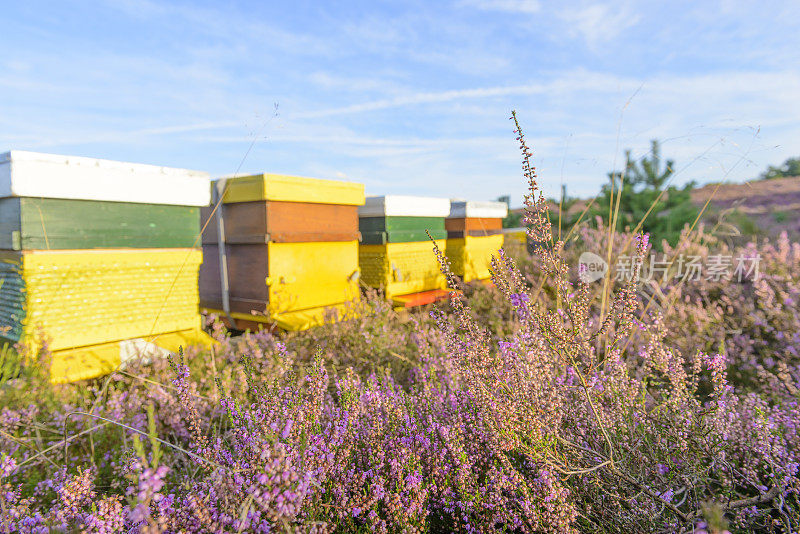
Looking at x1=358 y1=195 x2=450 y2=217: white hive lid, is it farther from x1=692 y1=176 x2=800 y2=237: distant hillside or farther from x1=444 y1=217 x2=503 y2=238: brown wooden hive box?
x1=692 y1=176 x2=800 y2=237: distant hillside

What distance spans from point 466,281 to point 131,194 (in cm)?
516

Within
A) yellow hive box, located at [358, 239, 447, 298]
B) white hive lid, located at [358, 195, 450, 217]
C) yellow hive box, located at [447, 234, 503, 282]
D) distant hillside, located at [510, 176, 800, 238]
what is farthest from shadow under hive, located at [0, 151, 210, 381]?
distant hillside, located at [510, 176, 800, 238]

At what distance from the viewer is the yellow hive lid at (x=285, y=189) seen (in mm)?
5152

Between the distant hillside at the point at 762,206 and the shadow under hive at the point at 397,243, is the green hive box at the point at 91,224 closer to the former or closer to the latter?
the shadow under hive at the point at 397,243

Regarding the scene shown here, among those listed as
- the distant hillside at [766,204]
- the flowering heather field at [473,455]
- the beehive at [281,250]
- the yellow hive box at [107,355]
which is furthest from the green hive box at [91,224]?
the distant hillside at [766,204]

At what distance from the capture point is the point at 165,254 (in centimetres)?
463

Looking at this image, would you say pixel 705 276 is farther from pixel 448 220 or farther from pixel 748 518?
pixel 748 518

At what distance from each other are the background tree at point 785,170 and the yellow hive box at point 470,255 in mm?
32549

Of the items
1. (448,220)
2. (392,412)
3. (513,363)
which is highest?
(448,220)

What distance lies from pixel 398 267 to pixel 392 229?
1.84ft

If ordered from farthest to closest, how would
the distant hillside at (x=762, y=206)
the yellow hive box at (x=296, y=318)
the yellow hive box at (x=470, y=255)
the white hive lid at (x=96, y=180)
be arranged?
1. the distant hillside at (x=762, y=206)
2. the yellow hive box at (x=470, y=255)
3. the yellow hive box at (x=296, y=318)
4. the white hive lid at (x=96, y=180)

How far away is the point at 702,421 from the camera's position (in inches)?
85.4

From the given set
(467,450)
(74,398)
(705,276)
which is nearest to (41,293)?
(74,398)

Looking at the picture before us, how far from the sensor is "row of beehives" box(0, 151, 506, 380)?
12.6 feet
